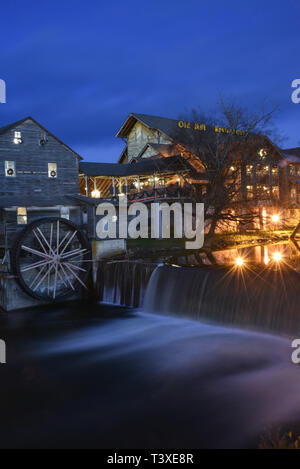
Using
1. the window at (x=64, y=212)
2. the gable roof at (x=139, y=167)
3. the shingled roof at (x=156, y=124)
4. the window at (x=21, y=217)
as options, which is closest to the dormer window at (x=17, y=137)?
the window at (x=21, y=217)

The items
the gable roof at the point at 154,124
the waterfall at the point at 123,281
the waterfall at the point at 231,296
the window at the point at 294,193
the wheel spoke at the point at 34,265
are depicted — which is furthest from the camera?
the window at the point at 294,193

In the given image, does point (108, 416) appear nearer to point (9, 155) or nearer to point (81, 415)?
point (81, 415)

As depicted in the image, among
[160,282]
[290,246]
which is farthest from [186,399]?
[290,246]

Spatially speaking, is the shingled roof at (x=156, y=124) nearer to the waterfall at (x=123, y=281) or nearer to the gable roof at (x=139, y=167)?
the gable roof at (x=139, y=167)

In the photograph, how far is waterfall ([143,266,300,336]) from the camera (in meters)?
12.4

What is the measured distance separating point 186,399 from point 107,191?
32.1 metres

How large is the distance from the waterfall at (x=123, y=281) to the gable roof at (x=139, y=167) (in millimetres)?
11134

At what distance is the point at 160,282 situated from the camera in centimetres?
1691

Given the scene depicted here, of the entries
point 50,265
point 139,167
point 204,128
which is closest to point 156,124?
point 139,167

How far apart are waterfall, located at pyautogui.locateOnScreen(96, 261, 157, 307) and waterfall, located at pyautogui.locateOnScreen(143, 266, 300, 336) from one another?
2.09 feet

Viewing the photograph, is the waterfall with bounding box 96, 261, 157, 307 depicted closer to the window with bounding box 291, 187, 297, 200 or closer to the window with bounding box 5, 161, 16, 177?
the window with bounding box 5, 161, 16, 177

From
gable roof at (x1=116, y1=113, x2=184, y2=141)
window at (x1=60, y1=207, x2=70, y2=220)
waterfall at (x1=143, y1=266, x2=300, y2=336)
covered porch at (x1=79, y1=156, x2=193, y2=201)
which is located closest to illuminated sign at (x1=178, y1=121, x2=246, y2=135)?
gable roof at (x1=116, y1=113, x2=184, y2=141)

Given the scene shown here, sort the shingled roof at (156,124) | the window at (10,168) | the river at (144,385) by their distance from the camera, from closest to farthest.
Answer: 1. the river at (144,385)
2. the window at (10,168)
3. the shingled roof at (156,124)

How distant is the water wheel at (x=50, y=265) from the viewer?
18.3 metres
